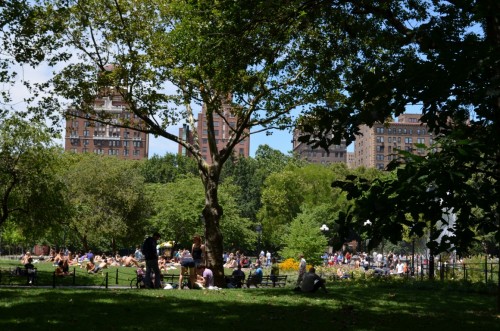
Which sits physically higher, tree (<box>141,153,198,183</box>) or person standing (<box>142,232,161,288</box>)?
tree (<box>141,153,198,183</box>)

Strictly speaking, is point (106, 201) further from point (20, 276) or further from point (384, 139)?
point (384, 139)

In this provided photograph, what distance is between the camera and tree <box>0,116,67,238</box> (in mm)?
27953

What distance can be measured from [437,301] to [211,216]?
8.32 m

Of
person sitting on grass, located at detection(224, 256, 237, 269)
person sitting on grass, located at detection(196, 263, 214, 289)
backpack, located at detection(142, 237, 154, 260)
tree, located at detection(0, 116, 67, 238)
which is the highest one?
tree, located at detection(0, 116, 67, 238)

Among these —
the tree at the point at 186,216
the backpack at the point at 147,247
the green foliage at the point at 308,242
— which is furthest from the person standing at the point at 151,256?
the tree at the point at 186,216

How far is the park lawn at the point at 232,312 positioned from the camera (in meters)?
9.16

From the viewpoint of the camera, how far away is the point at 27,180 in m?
28.1

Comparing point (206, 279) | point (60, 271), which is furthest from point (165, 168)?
point (206, 279)

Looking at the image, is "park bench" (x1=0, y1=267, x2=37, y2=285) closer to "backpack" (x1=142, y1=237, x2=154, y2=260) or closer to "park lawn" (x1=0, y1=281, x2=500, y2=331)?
"backpack" (x1=142, y1=237, x2=154, y2=260)

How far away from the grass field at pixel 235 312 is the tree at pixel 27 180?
50.4 feet

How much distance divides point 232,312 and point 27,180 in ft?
66.7

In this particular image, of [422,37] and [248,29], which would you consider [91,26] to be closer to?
[248,29]

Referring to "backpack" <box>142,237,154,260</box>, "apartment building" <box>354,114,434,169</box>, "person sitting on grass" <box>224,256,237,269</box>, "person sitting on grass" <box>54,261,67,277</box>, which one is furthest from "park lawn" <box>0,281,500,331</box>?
"apartment building" <box>354,114,434,169</box>

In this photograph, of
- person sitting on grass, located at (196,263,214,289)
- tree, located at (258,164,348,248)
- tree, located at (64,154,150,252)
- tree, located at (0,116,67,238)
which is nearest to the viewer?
person sitting on grass, located at (196,263,214,289)
